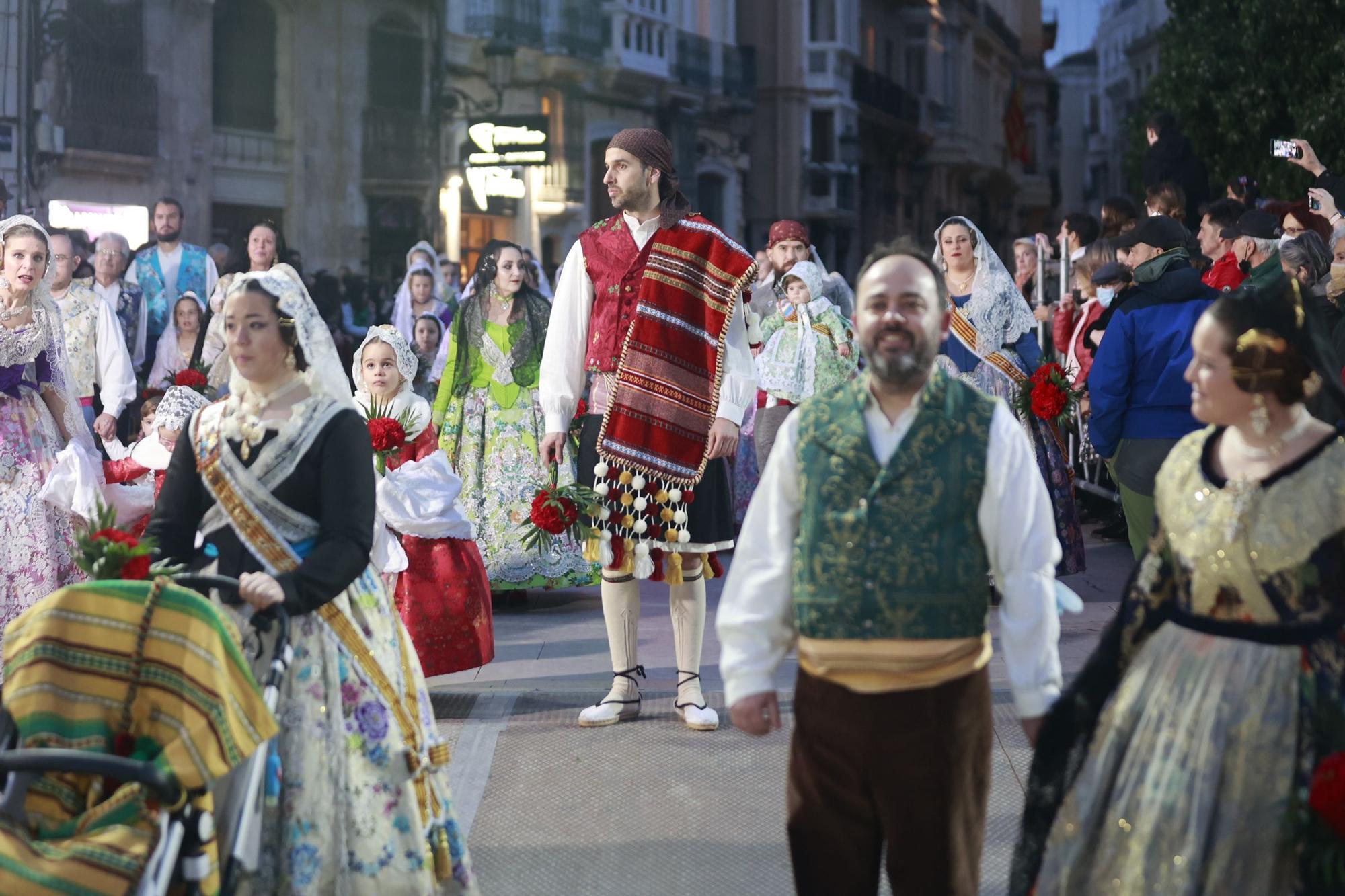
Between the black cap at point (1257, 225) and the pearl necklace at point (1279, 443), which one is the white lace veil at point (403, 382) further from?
the black cap at point (1257, 225)

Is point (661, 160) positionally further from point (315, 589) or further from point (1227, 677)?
point (1227, 677)

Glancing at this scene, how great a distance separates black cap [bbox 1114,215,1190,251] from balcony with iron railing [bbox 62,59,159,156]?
14.5 metres

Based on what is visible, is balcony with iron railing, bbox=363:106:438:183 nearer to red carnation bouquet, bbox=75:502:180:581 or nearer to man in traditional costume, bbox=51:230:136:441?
man in traditional costume, bbox=51:230:136:441

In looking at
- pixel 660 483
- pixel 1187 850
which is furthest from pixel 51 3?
pixel 1187 850

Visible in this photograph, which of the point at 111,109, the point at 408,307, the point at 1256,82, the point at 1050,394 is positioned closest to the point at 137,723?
the point at 1050,394

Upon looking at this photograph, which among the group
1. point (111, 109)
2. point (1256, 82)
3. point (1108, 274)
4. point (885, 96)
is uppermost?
point (885, 96)

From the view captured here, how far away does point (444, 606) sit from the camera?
725 cm

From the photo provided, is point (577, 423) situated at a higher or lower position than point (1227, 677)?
higher

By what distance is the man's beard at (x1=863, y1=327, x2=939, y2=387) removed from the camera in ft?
11.7

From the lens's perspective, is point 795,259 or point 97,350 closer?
point 97,350

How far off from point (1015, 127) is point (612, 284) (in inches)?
2194

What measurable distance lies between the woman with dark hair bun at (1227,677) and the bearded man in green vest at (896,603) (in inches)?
7.9

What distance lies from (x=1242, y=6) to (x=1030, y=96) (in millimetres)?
56189

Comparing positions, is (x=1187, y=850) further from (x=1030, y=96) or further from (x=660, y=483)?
(x=1030, y=96)
